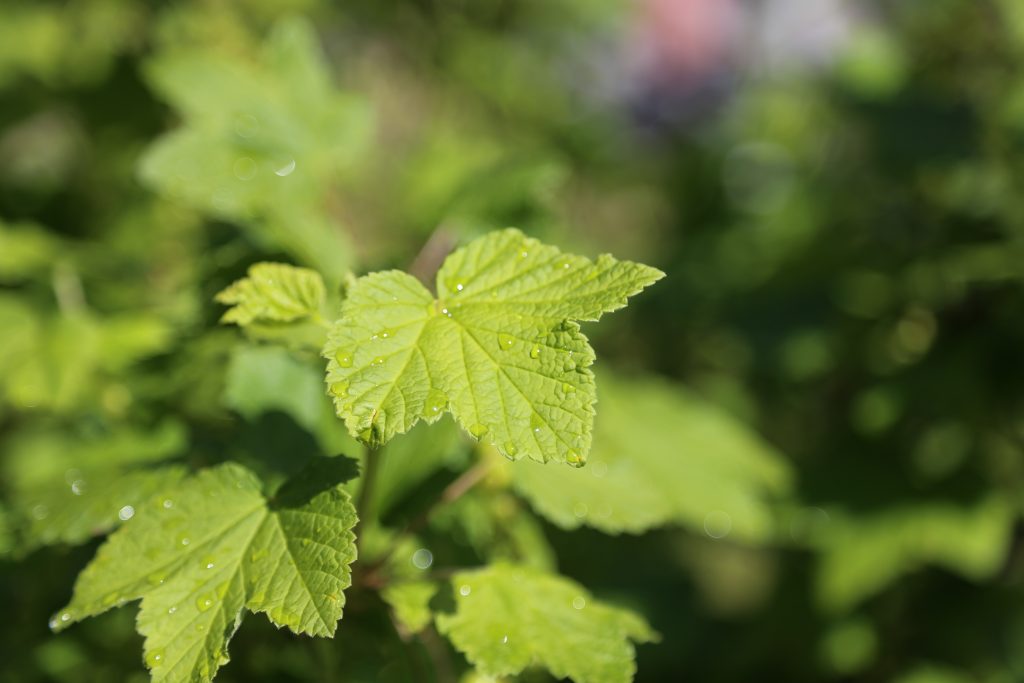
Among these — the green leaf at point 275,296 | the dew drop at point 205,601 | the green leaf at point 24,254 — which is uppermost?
the green leaf at point 275,296

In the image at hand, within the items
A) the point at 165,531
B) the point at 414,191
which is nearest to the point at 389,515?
the point at 165,531

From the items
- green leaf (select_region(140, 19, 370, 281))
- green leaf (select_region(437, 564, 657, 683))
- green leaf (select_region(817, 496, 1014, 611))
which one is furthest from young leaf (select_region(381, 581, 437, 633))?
green leaf (select_region(817, 496, 1014, 611))

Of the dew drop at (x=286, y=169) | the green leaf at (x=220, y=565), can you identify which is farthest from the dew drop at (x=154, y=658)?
the dew drop at (x=286, y=169)

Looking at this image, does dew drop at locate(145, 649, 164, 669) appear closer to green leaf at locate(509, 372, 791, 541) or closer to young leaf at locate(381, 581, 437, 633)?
young leaf at locate(381, 581, 437, 633)

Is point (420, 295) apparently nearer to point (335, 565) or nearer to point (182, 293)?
point (335, 565)

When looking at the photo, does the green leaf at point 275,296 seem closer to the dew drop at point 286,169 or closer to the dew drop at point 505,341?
the dew drop at point 505,341

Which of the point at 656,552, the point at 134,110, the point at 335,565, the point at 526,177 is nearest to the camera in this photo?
the point at 335,565
